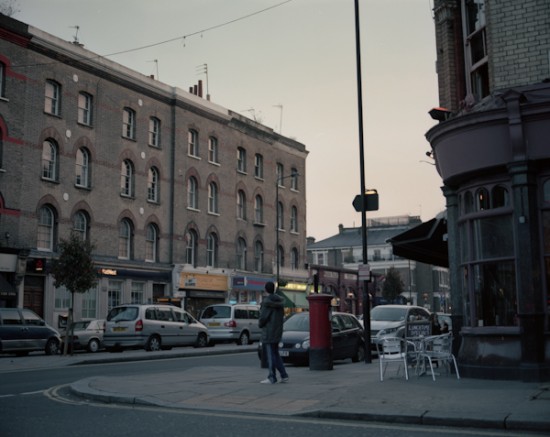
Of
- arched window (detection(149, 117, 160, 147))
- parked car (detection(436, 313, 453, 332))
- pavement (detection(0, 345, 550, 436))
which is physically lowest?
pavement (detection(0, 345, 550, 436))

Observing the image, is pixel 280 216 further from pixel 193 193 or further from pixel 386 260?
pixel 386 260

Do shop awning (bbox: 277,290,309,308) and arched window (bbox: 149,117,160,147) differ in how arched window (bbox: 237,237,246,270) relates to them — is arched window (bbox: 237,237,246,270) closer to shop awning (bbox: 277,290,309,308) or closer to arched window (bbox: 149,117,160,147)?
shop awning (bbox: 277,290,309,308)

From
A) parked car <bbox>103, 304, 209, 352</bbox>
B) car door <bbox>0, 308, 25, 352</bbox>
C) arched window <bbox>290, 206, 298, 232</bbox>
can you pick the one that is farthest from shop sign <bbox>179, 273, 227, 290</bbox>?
car door <bbox>0, 308, 25, 352</bbox>

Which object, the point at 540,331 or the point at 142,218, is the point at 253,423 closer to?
the point at 540,331

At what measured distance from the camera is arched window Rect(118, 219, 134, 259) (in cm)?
3519

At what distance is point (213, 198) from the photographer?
138 feet

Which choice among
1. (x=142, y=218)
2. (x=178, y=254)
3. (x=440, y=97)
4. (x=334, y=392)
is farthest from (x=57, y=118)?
(x=334, y=392)

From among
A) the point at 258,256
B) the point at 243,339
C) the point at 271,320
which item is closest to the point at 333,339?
the point at 271,320

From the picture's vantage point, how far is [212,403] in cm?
1015

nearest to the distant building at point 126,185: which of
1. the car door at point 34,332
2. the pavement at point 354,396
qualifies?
the car door at point 34,332

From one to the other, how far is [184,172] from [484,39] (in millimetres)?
26758

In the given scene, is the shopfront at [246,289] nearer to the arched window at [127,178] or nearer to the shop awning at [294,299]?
the shop awning at [294,299]

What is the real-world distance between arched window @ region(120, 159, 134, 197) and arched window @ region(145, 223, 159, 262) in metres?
2.23

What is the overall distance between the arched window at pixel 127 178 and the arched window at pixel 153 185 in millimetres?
1151
